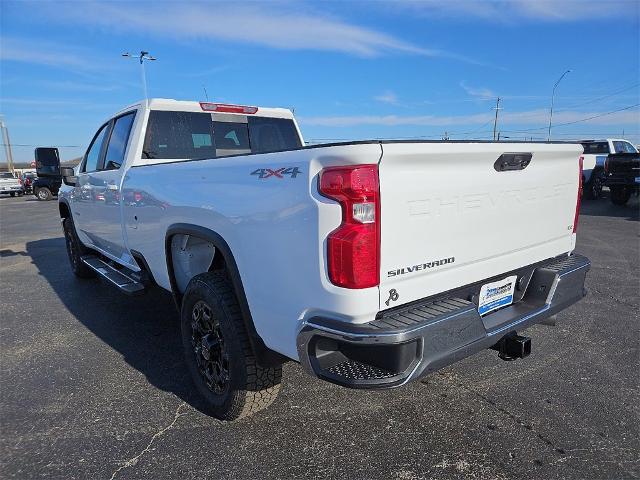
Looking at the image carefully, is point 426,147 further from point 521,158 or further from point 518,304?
point 518,304

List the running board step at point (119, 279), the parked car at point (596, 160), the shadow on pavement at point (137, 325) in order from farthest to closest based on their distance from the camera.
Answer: the parked car at point (596, 160) → the running board step at point (119, 279) → the shadow on pavement at point (137, 325)

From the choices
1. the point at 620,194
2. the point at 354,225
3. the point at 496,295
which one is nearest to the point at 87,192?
the point at 354,225

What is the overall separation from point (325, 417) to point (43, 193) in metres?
26.0

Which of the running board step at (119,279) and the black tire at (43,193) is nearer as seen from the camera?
the running board step at (119,279)

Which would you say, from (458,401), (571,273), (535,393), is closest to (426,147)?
(571,273)

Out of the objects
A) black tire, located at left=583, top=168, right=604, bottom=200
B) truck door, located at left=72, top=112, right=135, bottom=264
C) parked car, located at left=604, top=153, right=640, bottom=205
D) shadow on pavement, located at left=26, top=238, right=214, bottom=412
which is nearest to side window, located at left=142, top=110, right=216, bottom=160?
truck door, located at left=72, top=112, right=135, bottom=264

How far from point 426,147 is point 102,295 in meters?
4.90

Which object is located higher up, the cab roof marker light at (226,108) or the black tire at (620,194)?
the cab roof marker light at (226,108)

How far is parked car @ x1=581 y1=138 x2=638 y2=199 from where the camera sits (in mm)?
15758

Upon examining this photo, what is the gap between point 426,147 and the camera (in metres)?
2.07

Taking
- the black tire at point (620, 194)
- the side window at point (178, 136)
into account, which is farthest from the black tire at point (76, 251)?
the black tire at point (620, 194)

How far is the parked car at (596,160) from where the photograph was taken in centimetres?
1576

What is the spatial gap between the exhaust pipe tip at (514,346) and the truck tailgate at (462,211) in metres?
0.40

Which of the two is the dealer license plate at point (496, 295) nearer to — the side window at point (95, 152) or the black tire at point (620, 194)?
the side window at point (95, 152)
